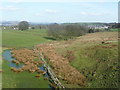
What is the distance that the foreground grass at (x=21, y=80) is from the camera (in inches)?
1128

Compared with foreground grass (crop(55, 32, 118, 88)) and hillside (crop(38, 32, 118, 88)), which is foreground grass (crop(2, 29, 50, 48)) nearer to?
hillside (crop(38, 32, 118, 88))

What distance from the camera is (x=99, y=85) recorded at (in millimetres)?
27906

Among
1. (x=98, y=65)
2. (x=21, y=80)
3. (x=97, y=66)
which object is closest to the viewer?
(x=21, y=80)

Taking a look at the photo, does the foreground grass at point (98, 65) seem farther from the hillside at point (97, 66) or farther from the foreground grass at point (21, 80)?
the foreground grass at point (21, 80)

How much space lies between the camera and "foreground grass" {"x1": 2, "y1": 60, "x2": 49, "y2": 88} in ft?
94.0

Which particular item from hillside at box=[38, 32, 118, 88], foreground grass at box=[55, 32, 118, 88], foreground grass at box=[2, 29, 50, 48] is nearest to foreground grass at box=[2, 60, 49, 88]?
hillside at box=[38, 32, 118, 88]

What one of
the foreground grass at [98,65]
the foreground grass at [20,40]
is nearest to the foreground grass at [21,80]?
the foreground grass at [98,65]

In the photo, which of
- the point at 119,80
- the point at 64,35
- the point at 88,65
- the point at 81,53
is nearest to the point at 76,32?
the point at 64,35

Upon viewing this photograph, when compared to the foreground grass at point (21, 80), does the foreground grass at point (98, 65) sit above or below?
above

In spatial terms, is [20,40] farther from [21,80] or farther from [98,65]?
[98,65]

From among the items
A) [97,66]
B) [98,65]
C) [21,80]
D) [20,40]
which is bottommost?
[21,80]

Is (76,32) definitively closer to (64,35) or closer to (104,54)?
(64,35)

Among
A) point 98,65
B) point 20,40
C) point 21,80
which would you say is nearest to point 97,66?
point 98,65

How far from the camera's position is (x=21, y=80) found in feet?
102
